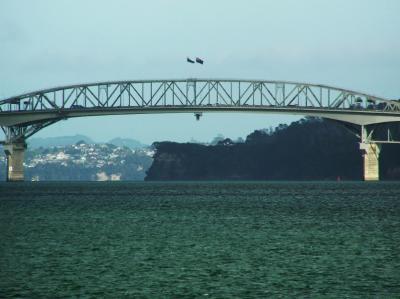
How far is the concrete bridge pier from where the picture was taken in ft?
618

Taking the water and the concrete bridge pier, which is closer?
the water

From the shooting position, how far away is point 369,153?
193m

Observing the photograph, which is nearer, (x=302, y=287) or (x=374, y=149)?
(x=302, y=287)

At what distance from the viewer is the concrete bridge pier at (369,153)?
18838cm

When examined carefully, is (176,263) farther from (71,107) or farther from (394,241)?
(71,107)

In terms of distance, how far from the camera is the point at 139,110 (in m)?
190

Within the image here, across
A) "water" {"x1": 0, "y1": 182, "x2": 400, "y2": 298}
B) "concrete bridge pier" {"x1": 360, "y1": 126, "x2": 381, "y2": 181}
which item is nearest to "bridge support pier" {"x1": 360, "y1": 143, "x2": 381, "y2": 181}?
"concrete bridge pier" {"x1": 360, "y1": 126, "x2": 381, "y2": 181}

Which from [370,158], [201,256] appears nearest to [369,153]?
[370,158]

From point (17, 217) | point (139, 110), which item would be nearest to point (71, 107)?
point (139, 110)

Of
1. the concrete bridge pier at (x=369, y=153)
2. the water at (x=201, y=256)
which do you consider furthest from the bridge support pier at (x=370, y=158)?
the water at (x=201, y=256)

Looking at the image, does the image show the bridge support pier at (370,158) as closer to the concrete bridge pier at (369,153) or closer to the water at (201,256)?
the concrete bridge pier at (369,153)

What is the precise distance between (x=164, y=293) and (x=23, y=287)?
17.4 feet

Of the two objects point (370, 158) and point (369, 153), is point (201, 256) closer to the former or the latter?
point (369, 153)

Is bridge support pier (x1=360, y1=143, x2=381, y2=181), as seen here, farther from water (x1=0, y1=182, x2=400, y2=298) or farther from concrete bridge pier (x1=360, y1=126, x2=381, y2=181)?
water (x1=0, y1=182, x2=400, y2=298)
